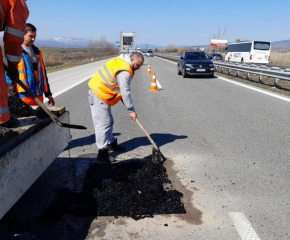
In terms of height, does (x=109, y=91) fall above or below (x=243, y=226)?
above

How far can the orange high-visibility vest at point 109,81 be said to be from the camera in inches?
170

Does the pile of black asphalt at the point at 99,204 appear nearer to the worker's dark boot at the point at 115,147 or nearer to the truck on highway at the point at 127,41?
the worker's dark boot at the point at 115,147

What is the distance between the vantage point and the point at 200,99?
10344 mm

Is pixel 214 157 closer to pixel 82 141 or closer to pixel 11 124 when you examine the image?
pixel 82 141

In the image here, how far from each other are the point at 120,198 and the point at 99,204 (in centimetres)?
24

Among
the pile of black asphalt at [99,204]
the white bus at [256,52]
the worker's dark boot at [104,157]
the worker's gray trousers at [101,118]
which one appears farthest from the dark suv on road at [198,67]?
the white bus at [256,52]

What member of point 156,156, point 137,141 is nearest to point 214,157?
point 156,156

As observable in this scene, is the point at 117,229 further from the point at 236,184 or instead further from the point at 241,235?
the point at 236,184

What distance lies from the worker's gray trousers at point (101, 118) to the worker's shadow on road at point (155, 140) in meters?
0.69

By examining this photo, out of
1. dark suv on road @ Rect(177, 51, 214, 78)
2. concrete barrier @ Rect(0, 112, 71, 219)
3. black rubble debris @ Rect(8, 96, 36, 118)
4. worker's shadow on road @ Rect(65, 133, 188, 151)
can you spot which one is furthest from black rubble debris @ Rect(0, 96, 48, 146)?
dark suv on road @ Rect(177, 51, 214, 78)

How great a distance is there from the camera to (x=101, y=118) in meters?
4.64

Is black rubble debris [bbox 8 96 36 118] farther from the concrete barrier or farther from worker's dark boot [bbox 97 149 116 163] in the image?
worker's dark boot [bbox 97 149 116 163]

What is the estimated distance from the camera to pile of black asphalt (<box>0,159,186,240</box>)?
2951 mm

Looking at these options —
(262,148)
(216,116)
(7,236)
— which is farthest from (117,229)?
(216,116)
